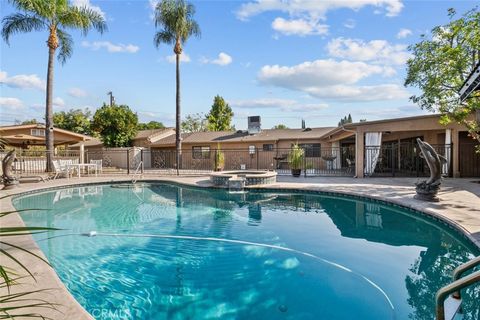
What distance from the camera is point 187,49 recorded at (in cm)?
2131

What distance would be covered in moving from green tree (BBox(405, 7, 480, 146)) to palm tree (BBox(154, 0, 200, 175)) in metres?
14.1

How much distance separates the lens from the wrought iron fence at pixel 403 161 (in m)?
13.9

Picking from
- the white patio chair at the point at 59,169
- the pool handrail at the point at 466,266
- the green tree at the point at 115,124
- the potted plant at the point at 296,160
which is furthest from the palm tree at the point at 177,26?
the pool handrail at the point at 466,266

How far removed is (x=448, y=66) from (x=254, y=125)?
15172 millimetres

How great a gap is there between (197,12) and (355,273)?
21226mm

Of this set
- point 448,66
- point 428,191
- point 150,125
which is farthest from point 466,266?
point 150,125

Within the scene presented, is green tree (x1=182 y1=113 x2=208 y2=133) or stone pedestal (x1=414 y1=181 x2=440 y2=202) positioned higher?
green tree (x1=182 y1=113 x2=208 y2=133)

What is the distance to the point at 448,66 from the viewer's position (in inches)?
440

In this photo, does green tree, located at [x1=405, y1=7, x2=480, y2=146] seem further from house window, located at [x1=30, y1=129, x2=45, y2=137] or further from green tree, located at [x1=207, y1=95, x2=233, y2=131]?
green tree, located at [x1=207, y1=95, x2=233, y2=131]

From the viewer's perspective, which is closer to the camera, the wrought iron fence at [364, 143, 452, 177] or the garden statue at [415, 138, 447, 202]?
the garden statue at [415, 138, 447, 202]

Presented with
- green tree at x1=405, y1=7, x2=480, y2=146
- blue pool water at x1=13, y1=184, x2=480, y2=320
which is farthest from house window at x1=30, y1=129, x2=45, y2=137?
green tree at x1=405, y1=7, x2=480, y2=146

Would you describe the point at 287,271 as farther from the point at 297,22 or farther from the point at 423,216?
the point at 297,22

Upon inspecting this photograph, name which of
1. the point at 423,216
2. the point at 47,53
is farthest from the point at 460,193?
the point at 47,53

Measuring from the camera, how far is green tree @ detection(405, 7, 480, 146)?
417 inches
